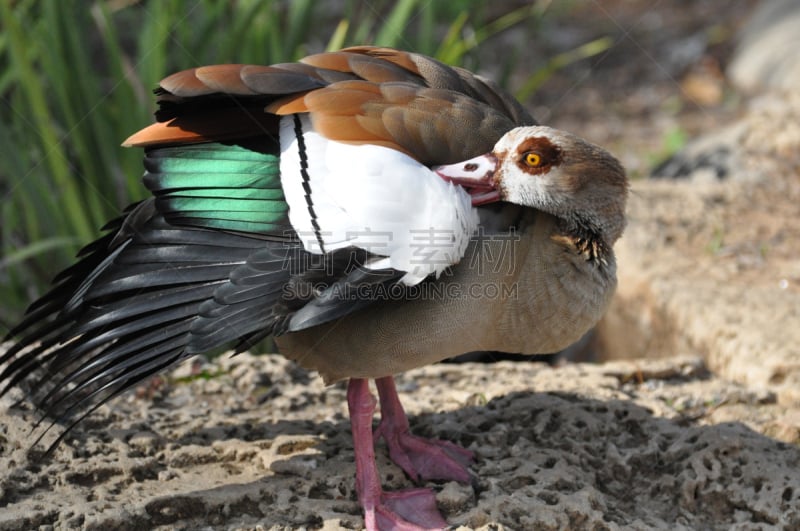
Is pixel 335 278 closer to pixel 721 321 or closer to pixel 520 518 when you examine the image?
pixel 520 518

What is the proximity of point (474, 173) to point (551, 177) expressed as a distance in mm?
248

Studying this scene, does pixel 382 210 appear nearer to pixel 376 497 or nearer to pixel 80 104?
pixel 376 497

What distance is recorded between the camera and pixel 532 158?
109 inches

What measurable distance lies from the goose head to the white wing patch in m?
0.13

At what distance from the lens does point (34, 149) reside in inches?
187

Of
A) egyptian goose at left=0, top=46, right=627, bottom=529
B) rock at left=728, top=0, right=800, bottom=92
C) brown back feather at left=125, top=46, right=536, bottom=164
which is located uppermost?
rock at left=728, top=0, right=800, bottom=92

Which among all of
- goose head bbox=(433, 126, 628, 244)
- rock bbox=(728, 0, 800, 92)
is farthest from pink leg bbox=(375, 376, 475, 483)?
rock bbox=(728, 0, 800, 92)

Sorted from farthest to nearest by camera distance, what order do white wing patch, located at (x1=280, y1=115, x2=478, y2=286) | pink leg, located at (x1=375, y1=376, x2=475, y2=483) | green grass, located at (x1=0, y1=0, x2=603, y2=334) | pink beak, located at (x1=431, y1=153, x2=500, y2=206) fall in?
green grass, located at (x1=0, y1=0, x2=603, y2=334) → pink leg, located at (x1=375, y1=376, x2=475, y2=483) → pink beak, located at (x1=431, y1=153, x2=500, y2=206) → white wing patch, located at (x1=280, y1=115, x2=478, y2=286)

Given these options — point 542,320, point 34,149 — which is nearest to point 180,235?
A: point 542,320

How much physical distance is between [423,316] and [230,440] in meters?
0.92

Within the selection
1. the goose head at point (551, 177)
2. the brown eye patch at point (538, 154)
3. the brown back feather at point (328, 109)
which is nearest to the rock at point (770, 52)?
the goose head at point (551, 177)

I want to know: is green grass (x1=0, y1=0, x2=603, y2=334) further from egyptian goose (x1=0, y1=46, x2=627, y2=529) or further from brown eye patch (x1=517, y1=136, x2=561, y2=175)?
brown eye patch (x1=517, y1=136, x2=561, y2=175)

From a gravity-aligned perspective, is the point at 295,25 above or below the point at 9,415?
above

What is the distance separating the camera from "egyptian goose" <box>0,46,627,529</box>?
103 inches
